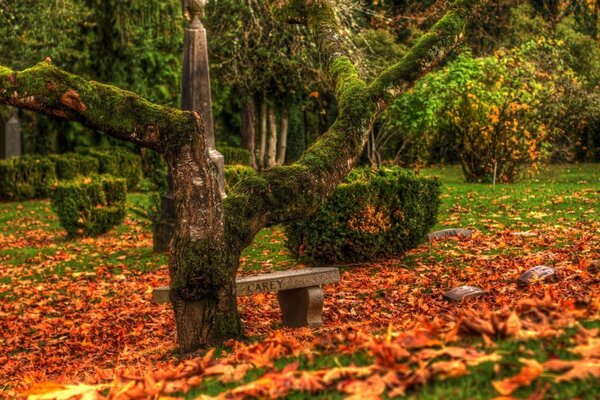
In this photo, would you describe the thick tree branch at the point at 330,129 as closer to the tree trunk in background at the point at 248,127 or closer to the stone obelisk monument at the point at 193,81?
the stone obelisk monument at the point at 193,81

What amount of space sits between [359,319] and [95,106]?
10.1ft

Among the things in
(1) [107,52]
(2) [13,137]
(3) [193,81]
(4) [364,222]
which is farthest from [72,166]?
(4) [364,222]

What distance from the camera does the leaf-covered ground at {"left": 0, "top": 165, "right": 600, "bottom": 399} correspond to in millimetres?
3699

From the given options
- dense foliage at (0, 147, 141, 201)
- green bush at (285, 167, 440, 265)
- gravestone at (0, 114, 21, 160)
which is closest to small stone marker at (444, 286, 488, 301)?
green bush at (285, 167, 440, 265)

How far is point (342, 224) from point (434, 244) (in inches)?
68.2

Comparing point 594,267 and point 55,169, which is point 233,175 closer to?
point 594,267

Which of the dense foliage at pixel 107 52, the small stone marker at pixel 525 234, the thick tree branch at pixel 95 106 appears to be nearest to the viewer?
the thick tree branch at pixel 95 106

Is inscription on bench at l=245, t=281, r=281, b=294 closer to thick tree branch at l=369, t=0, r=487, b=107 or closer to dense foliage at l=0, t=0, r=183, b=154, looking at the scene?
thick tree branch at l=369, t=0, r=487, b=107

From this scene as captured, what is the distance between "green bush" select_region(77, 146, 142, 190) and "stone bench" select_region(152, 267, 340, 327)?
15632 millimetres

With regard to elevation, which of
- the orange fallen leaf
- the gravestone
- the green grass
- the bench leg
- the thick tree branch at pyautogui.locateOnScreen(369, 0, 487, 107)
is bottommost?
the bench leg

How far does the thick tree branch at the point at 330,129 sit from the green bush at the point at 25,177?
563 inches

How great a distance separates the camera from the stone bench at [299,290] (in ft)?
24.6

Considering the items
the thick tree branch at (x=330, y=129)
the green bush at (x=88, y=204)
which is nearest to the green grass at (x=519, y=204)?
the thick tree branch at (x=330, y=129)

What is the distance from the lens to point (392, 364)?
380 centimetres
